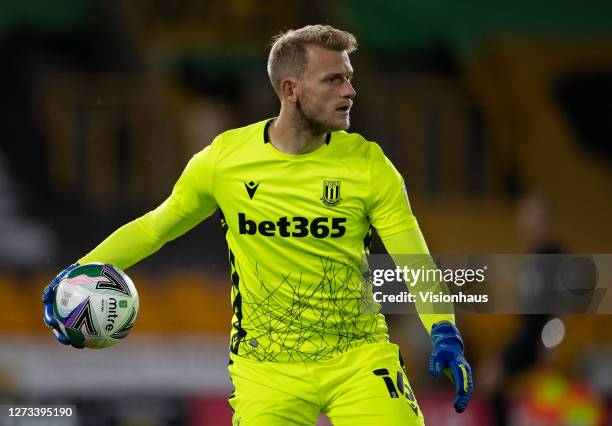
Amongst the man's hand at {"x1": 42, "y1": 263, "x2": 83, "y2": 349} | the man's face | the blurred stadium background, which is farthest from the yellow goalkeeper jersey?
the blurred stadium background

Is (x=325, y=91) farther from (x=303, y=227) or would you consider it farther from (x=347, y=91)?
(x=303, y=227)

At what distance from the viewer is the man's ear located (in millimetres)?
4656

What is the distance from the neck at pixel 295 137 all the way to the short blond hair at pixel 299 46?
6.0 inches

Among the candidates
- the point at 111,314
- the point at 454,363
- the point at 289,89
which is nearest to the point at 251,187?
the point at 289,89

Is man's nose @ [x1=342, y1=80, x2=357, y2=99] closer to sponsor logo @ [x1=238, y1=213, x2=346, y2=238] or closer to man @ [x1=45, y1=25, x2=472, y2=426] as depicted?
man @ [x1=45, y1=25, x2=472, y2=426]

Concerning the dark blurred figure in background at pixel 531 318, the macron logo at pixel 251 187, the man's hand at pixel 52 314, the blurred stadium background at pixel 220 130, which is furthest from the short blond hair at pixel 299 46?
the blurred stadium background at pixel 220 130

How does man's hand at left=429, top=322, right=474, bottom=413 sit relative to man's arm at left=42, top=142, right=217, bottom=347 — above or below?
below

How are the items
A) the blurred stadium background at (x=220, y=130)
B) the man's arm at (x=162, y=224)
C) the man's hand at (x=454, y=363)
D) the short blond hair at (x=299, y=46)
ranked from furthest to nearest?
the blurred stadium background at (x=220, y=130), the man's arm at (x=162, y=224), the short blond hair at (x=299, y=46), the man's hand at (x=454, y=363)

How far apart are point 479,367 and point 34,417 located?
4.26 meters

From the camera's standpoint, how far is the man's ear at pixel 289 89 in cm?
466

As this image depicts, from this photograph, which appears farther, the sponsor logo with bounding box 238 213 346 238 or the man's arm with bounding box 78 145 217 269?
the man's arm with bounding box 78 145 217 269

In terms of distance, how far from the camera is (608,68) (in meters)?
12.7

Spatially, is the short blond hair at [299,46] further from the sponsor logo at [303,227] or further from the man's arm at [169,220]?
the sponsor logo at [303,227]

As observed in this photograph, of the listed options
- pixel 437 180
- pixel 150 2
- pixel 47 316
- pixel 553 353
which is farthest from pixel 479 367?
pixel 47 316
